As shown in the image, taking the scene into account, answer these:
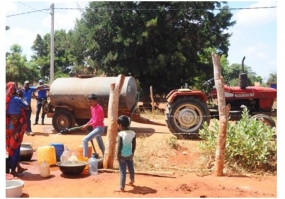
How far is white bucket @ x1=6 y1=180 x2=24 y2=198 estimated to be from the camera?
4.51 meters

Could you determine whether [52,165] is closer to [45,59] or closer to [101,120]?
[101,120]

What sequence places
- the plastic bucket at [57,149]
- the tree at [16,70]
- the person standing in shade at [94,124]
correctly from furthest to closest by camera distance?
1. the tree at [16,70]
2. the plastic bucket at [57,149]
3. the person standing in shade at [94,124]

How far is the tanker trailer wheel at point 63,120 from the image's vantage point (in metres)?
10.5

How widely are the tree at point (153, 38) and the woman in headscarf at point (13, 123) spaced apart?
1254 centimetres

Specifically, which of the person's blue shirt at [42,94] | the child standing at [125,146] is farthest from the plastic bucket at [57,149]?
the person's blue shirt at [42,94]

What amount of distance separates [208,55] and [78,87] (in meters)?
13.0

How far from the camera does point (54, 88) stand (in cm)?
1050

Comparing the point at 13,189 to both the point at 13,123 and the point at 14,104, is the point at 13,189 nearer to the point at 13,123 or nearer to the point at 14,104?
the point at 13,123

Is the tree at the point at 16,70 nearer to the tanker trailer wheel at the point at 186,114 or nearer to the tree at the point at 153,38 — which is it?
the tree at the point at 153,38

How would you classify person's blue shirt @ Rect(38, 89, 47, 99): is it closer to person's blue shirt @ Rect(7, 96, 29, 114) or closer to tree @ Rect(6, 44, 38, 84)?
person's blue shirt @ Rect(7, 96, 29, 114)

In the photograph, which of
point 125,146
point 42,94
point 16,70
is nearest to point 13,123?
point 125,146

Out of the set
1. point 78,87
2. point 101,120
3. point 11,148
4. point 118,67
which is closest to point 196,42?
point 118,67

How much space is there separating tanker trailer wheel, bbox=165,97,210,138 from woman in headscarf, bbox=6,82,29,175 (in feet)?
14.5

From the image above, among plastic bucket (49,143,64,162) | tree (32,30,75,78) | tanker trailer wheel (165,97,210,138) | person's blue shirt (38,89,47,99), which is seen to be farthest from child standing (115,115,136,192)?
tree (32,30,75,78)
